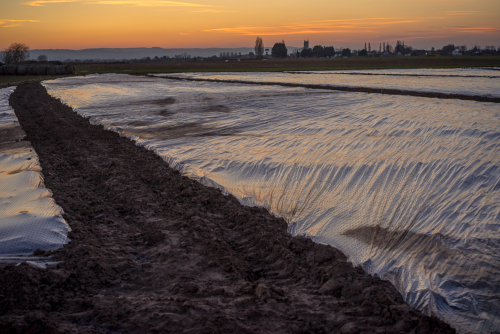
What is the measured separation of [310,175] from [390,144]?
2052 mm

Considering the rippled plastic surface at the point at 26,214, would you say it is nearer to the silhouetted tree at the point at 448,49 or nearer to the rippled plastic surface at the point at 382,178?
the rippled plastic surface at the point at 382,178

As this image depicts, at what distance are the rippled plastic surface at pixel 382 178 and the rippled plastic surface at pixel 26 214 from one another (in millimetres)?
2108

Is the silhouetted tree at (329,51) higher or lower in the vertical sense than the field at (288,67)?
higher

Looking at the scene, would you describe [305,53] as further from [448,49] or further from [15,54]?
[15,54]

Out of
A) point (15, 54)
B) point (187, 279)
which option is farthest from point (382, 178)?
point (15, 54)

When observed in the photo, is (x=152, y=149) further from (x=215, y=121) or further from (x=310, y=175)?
(x=310, y=175)

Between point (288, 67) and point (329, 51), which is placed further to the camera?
point (329, 51)

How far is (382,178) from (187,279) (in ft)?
9.96

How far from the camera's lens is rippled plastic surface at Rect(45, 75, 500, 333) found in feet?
10.2

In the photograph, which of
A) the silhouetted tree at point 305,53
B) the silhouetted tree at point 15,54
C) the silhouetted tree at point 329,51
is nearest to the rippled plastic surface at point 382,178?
the silhouetted tree at point 15,54

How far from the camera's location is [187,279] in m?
3.25

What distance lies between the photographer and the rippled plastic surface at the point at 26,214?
3576mm

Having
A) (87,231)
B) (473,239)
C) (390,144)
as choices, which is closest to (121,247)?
(87,231)

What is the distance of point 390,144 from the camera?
21.6ft
